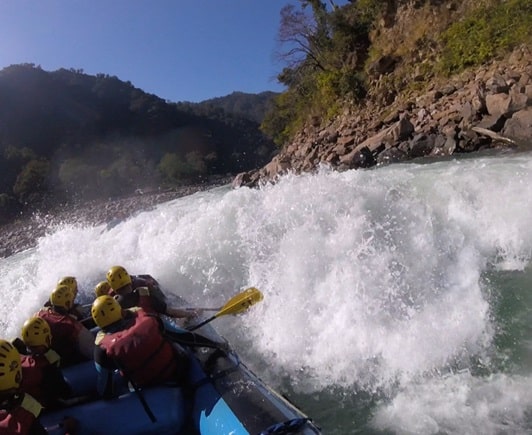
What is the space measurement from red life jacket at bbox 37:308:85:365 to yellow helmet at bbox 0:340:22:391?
1411mm

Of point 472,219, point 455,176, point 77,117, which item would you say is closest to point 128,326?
point 472,219

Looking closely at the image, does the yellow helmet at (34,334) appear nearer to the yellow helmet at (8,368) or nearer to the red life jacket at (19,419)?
the yellow helmet at (8,368)

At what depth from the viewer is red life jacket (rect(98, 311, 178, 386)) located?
3352mm

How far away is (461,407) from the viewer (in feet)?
11.7

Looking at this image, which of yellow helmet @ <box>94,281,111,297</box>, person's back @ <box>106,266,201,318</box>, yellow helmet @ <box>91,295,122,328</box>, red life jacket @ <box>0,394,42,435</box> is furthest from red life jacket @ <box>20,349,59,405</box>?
yellow helmet @ <box>94,281,111,297</box>

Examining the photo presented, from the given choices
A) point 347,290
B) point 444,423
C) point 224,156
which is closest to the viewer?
point 444,423

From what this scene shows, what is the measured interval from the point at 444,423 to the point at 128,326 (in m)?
2.49

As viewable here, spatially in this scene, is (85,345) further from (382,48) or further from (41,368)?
(382,48)

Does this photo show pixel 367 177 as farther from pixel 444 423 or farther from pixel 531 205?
pixel 444 423

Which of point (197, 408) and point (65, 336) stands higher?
point (65, 336)

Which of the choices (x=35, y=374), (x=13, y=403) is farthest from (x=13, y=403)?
(x=35, y=374)

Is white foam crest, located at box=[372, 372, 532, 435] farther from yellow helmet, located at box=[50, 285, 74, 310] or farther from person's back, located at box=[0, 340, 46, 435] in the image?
yellow helmet, located at box=[50, 285, 74, 310]

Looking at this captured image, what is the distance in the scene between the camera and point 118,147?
7119 centimetres

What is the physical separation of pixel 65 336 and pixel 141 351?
1308 millimetres
